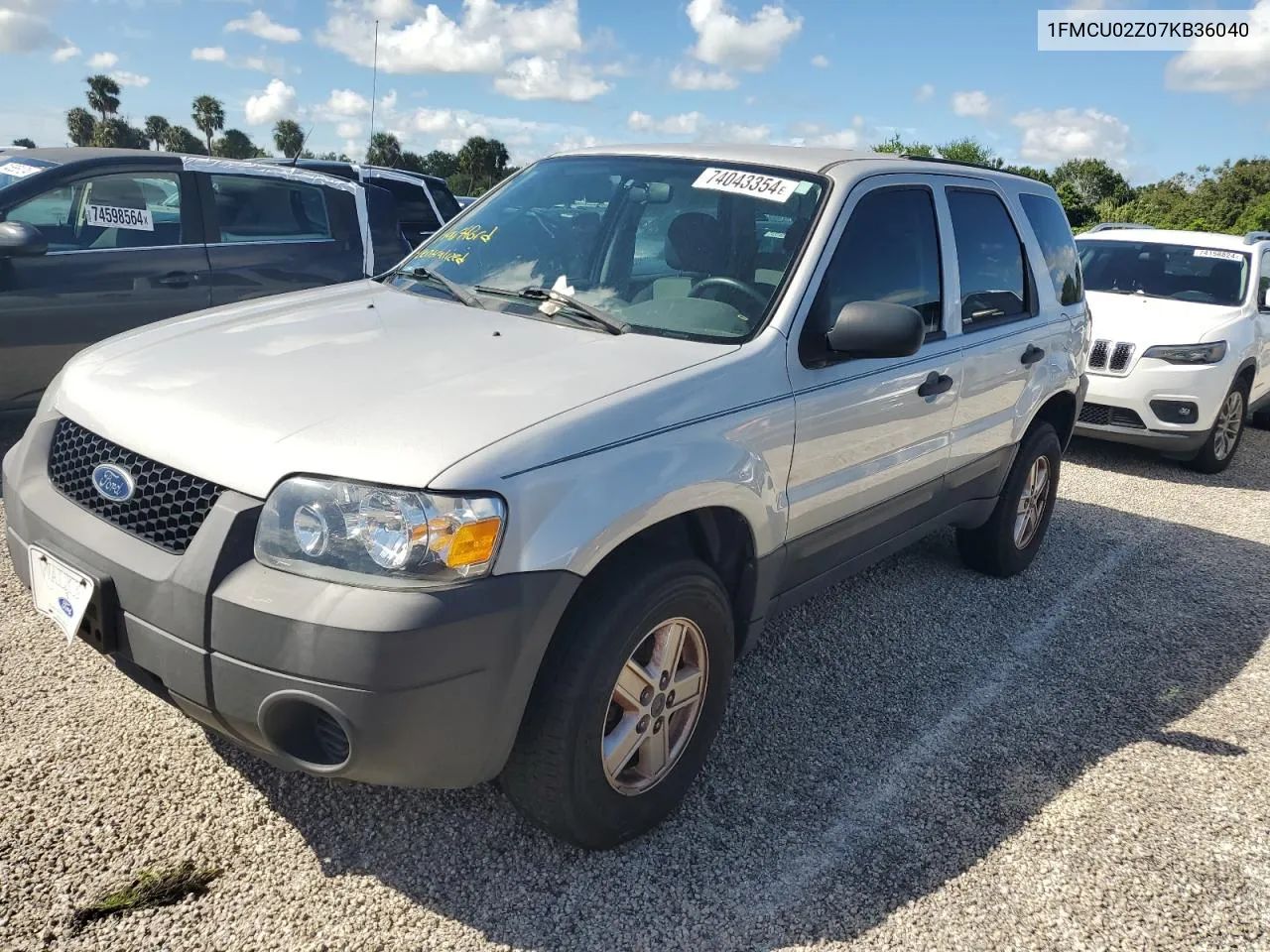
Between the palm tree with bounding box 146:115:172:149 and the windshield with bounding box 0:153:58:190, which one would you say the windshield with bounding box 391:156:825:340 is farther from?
the palm tree with bounding box 146:115:172:149

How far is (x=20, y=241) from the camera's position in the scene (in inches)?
197

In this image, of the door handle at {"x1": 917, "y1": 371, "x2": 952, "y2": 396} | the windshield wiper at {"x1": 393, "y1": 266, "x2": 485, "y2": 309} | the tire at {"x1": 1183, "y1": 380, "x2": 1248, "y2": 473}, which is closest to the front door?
the door handle at {"x1": 917, "y1": 371, "x2": 952, "y2": 396}

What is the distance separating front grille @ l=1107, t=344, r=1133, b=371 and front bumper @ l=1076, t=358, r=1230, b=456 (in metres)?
0.08

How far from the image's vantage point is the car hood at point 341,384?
2.17 metres

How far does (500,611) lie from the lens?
2113mm

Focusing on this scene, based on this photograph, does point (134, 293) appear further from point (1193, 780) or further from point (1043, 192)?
point (1193, 780)

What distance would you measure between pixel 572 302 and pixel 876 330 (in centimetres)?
92

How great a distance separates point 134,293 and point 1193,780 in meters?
5.58

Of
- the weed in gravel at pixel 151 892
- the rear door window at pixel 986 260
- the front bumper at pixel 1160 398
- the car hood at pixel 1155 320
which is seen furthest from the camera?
the car hood at pixel 1155 320

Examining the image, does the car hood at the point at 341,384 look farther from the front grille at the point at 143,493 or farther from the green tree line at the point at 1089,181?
the green tree line at the point at 1089,181

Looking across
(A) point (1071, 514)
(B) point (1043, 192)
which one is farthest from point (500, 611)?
(A) point (1071, 514)

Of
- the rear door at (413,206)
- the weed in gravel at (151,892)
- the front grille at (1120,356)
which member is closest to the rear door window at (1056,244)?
the front grille at (1120,356)

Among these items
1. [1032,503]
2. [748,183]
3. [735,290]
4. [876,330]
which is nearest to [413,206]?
[1032,503]

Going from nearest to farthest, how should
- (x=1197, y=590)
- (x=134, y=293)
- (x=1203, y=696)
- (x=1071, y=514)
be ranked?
(x=1203, y=696), (x=1197, y=590), (x=134, y=293), (x=1071, y=514)
